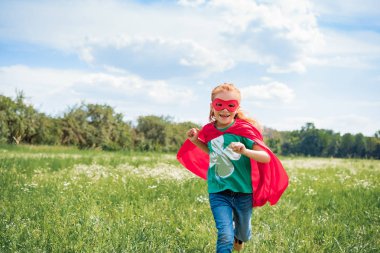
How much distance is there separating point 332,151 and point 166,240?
236 feet

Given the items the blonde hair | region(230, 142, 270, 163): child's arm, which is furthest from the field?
the blonde hair

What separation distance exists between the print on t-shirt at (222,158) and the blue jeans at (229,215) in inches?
8.8

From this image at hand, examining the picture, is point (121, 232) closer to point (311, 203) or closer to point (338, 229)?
point (338, 229)

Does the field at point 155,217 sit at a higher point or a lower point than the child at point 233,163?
lower

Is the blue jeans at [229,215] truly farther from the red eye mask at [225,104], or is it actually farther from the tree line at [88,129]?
the tree line at [88,129]

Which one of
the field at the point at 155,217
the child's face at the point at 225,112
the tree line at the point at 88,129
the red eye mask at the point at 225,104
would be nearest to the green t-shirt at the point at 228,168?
the child's face at the point at 225,112

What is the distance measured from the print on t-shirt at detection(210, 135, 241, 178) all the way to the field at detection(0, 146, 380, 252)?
1115 mm

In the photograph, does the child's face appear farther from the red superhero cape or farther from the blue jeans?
the blue jeans

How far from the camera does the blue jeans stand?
13.9ft

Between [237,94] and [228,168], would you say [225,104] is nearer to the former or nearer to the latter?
[237,94]

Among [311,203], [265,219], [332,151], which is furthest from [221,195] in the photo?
[332,151]

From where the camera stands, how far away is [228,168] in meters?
4.66

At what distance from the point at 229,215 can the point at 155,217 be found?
2.07 metres

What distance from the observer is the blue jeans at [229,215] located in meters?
4.23
